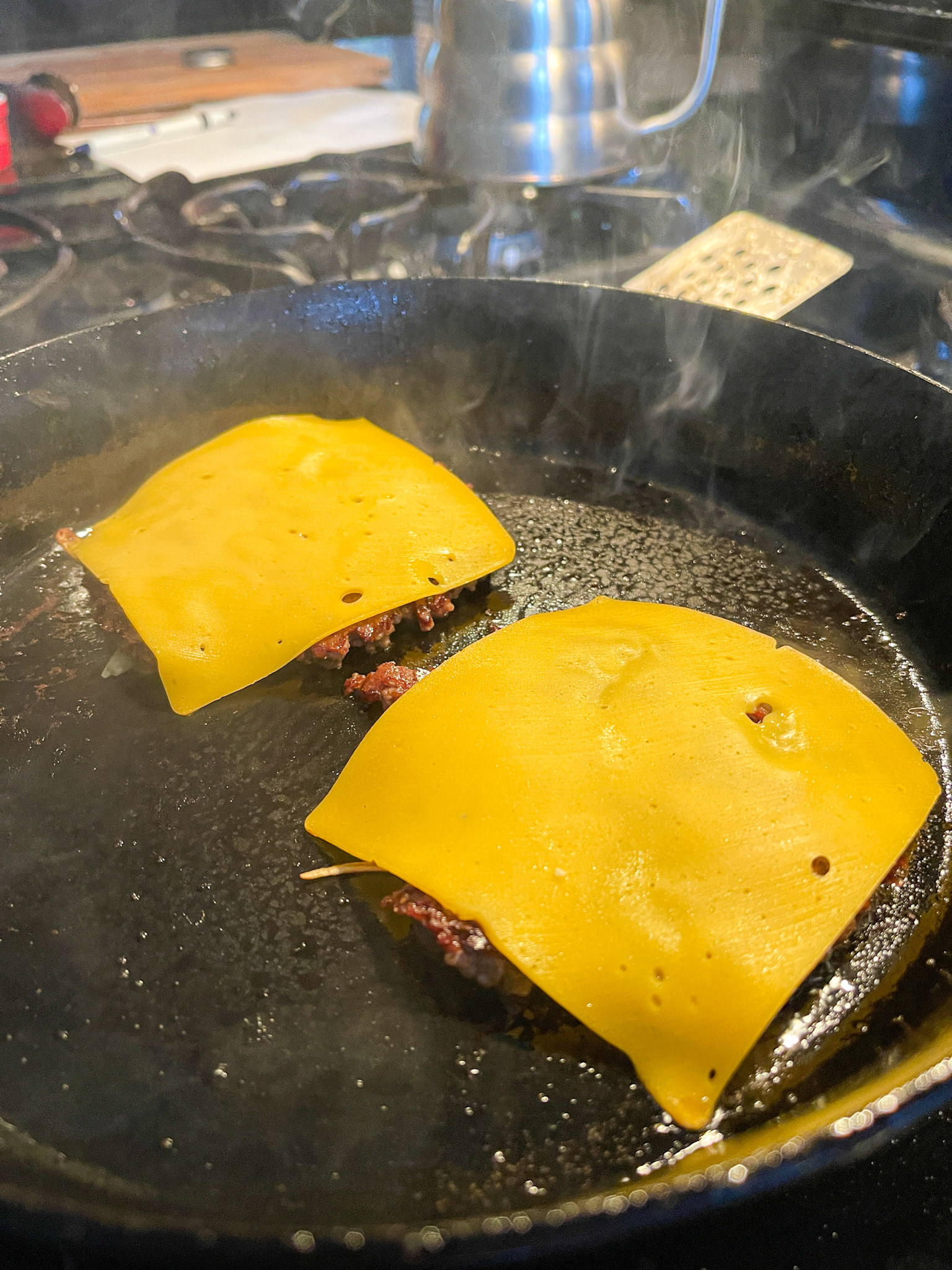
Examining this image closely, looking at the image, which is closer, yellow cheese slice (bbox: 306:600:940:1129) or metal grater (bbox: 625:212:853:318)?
yellow cheese slice (bbox: 306:600:940:1129)

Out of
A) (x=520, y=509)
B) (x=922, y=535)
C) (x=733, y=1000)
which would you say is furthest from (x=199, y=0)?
(x=733, y=1000)

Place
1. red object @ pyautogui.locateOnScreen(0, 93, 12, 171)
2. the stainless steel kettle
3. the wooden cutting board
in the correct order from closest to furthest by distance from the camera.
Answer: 1. the stainless steel kettle
2. red object @ pyautogui.locateOnScreen(0, 93, 12, 171)
3. the wooden cutting board

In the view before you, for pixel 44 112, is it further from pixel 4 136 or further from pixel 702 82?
pixel 702 82

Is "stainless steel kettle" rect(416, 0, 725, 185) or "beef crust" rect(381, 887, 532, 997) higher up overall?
"stainless steel kettle" rect(416, 0, 725, 185)

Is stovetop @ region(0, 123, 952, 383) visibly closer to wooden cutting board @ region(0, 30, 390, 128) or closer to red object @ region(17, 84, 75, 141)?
red object @ region(17, 84, 75, 141)

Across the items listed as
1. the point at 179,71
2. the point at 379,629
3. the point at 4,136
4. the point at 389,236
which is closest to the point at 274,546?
the point at 379,629

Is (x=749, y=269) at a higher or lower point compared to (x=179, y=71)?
lower

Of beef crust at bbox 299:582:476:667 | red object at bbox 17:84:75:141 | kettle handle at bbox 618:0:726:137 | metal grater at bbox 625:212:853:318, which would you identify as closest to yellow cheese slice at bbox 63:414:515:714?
beef crust at bbox 299:582:476:667
